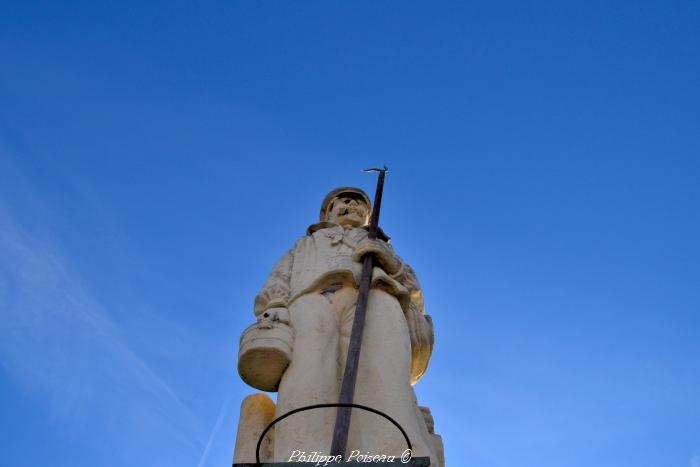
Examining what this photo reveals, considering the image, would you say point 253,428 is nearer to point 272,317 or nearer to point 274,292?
point 272,317

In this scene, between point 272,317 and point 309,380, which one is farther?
point 272,317

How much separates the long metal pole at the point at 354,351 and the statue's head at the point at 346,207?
5.23ft

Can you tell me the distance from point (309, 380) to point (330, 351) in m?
0.46

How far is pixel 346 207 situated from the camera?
959 centimetres

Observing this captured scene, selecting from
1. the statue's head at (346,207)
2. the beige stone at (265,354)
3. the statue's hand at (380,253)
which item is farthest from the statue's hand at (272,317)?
the statue's head at (346,207)

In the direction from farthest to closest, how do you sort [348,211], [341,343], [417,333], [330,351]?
[348,211] < [417,333] < [341,343] < [330,351]

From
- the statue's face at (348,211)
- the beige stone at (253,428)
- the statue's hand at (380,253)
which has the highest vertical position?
the statue's face at (348,211)

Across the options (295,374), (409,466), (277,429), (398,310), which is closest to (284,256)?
(398,310)

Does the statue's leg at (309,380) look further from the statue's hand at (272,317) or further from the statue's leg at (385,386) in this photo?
the statue's leg at (385,386)

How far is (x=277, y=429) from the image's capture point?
19.2ft

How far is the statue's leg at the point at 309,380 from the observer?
5.65m

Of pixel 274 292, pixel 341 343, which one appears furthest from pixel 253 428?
pixel 274 292

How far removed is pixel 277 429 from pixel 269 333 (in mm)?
880

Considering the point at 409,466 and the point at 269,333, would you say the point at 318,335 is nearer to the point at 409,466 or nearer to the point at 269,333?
the point at 269,333
